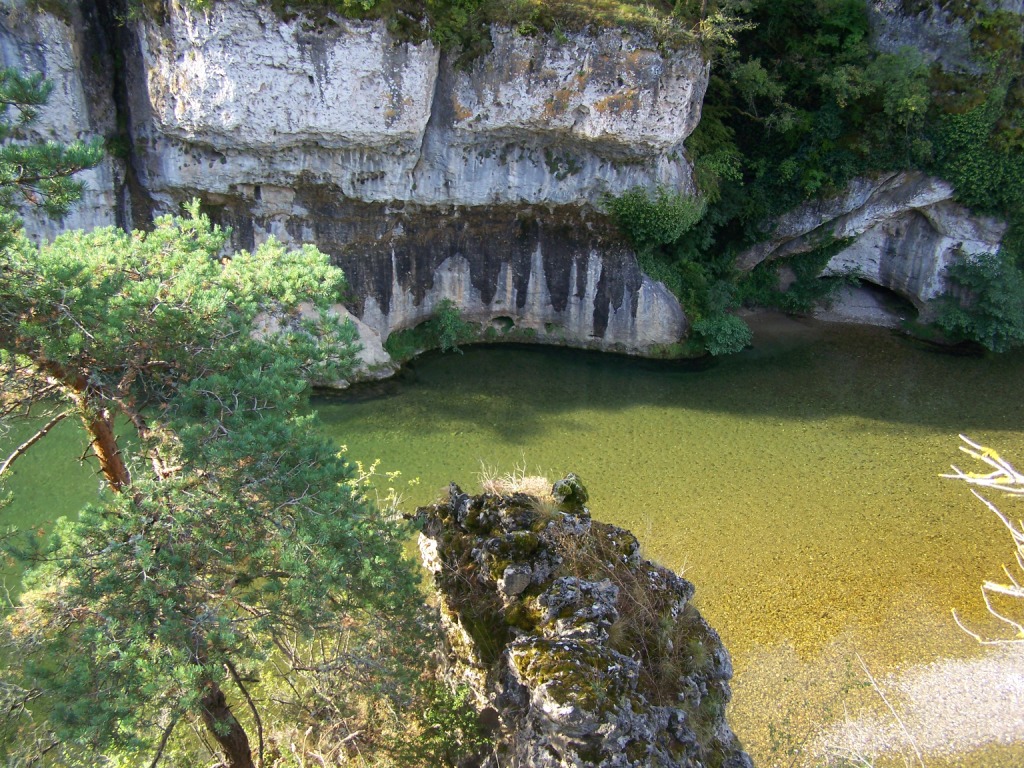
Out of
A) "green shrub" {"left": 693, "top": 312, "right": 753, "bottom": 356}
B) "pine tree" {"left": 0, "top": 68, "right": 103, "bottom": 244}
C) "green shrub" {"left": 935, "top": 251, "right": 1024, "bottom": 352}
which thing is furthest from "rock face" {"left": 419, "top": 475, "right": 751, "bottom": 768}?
"green shrub" {"left": 935, "top": 251, "right": 1024, "bottom": 352}

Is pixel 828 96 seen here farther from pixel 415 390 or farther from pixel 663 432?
pixel 415 390

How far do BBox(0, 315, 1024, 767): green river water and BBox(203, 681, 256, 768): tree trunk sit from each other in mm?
5671

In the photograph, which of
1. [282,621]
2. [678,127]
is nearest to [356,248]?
[678,127]

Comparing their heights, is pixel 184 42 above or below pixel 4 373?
above

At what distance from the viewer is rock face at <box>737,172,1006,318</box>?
17.0m

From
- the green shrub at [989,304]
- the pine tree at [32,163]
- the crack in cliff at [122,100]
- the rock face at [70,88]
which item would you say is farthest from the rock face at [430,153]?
the pine tree at [32,163]

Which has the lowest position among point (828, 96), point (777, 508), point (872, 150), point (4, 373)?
point (777, 508)

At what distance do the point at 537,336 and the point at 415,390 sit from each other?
12.6 feet

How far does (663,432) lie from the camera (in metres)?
14.5

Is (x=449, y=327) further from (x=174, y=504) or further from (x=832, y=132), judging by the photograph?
(x=174, y=504)

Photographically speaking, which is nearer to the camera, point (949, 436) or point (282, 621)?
point (282, 621)

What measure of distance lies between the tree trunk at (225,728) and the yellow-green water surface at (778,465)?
567 centimetres

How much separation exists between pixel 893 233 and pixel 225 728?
18.6 m

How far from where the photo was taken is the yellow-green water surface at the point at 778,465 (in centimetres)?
1027
